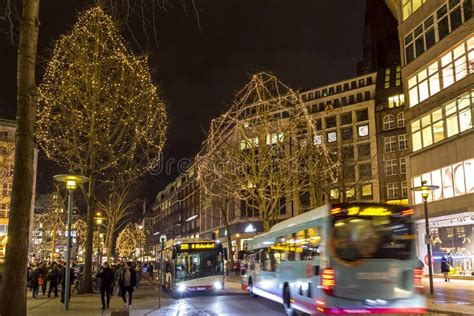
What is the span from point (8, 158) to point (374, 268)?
39033mm

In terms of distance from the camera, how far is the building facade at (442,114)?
1222 inches

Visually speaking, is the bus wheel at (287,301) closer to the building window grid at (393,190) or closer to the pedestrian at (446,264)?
the pedestrian at (446,264)

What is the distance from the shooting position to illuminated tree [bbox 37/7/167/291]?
25.6 meters

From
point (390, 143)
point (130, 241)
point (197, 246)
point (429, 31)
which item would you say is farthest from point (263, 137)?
point (130, 241)

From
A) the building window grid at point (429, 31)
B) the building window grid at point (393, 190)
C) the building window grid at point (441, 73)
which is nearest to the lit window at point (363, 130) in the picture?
the building window grid at point (393, 190)

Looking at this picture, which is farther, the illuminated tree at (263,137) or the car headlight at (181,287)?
the illuminated tree at (263,137)

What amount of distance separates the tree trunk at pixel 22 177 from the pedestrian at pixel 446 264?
2806 centimetres

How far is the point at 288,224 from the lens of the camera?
17.7m

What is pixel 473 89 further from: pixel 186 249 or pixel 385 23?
pixel 385 23

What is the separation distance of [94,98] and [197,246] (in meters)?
9.68

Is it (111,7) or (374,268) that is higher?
(111,7)

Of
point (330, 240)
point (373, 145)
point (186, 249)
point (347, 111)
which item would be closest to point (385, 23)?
point (347, 111)

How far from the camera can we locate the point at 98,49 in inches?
1025

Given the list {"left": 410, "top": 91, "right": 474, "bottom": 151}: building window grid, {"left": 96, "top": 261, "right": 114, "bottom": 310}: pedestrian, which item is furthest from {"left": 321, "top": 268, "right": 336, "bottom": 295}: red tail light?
{"left": 410, "top": 91, "right": 474, "bottom": 151}: building window grid
